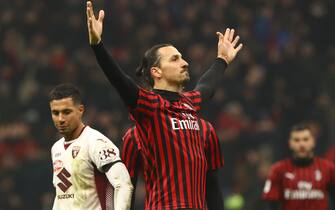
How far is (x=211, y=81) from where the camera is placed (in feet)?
22.0

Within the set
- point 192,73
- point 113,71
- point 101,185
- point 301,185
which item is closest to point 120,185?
point 101,185

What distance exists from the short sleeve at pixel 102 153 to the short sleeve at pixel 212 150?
626mm

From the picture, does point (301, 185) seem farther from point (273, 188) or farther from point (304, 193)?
point (273, 188)

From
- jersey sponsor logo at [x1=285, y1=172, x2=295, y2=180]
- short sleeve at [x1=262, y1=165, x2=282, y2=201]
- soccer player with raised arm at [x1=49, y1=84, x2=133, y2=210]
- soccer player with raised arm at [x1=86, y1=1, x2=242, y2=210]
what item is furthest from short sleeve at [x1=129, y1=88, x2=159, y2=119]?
jersey sponsor logo at [x1=285, y1=172, x2=295, y2=180]

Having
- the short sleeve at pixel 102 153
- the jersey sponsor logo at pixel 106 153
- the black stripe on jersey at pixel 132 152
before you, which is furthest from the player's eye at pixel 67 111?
the black stripe on jersey at pixel 132 152

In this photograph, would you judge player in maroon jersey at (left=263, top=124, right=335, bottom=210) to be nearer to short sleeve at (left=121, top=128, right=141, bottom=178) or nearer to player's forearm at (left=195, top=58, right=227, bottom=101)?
player's forearm at (left=195, top=58, right=227, bottom=101)

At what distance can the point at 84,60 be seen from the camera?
14898 millimetres

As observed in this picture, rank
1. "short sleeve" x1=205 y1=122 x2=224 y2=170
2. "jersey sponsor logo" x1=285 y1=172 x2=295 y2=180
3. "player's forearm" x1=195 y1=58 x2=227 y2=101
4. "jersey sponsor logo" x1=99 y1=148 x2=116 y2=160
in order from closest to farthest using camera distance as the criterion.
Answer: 1. "jersey sponsor logo" x1=99 y1=148 x2=116 y2=160
2. "short sleeve" x1=205 y1=122 x2=224 y2=170
3. "player's forearm" x1=195 y1=58 x2=227 y2=101
4. "jersey sponsor logo" x1=285 y1=172 x2=295 y2=180

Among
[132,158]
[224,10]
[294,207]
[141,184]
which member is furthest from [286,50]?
[132,158]

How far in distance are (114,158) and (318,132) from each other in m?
6.81

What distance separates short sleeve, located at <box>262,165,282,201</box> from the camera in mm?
9195

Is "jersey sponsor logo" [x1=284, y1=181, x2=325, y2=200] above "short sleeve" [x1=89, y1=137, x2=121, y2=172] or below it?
below

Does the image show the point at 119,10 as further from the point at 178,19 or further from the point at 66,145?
the point at 66,145

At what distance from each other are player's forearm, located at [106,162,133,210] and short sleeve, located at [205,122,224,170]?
0.61 meters
